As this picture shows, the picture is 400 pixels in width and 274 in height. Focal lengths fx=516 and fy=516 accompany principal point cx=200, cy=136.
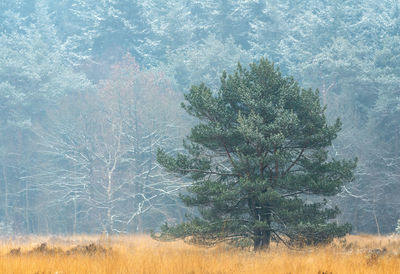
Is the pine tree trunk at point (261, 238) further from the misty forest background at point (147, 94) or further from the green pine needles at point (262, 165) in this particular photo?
the misty forest background at point (147, 94)

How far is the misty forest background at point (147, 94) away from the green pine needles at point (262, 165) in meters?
17.3

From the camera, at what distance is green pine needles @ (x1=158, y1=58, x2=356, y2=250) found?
11.4 meters

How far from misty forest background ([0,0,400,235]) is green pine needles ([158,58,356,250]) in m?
17.3

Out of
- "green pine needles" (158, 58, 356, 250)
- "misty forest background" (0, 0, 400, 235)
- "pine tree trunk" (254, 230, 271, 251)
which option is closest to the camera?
"green pine needles" (158, 58, 356, 250)

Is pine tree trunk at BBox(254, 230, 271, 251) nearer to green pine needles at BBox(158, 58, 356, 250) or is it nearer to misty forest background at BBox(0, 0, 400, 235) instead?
green pine needles at BBox(158, 58, 356, 250)

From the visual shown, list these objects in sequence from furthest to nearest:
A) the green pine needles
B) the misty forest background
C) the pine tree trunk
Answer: the misty forest background → the pine tree trunk → the green pine needles

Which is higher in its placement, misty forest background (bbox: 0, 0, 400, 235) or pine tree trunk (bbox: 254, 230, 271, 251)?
misty forest background (bbox: 0, 0, 400, 235)

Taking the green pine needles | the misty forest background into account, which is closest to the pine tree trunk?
the green pine needles

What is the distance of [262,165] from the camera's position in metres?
12.0

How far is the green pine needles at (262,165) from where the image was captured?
1138 cm

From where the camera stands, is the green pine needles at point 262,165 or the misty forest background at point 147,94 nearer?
the green pine needles at point 262,165

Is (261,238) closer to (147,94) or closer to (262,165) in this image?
(262,165)

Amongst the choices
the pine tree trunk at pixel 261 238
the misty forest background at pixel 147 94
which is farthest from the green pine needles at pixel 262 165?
the misty forest background at pixel 147 94

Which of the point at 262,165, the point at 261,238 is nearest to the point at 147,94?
the point at 262,165
